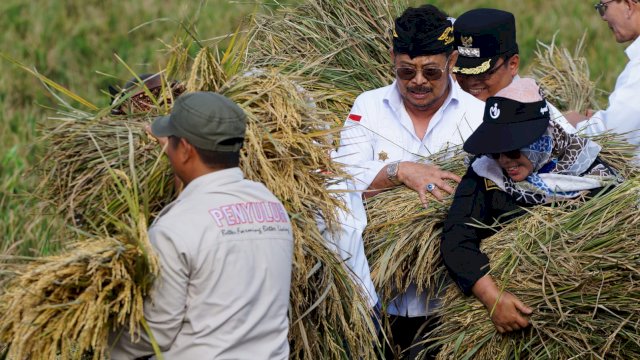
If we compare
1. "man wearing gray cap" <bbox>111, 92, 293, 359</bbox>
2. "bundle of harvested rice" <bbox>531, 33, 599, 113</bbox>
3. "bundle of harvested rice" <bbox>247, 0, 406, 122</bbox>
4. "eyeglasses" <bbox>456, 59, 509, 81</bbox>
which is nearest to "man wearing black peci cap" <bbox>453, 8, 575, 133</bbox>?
"eyeglasses" <bbox>456, 59, 509, 81</bbox>

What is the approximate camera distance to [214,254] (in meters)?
3.67

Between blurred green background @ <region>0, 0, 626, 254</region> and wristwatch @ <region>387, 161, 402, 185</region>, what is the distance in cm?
499

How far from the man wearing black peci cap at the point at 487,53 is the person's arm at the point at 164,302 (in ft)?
6.50

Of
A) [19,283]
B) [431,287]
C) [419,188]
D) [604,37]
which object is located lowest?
[604,37]

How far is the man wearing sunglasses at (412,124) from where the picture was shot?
5.06 m

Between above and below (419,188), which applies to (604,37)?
below

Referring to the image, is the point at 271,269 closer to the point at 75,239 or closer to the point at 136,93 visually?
the point at 75,239

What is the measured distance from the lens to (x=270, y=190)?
4355mm

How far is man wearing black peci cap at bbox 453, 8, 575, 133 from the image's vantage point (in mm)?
5242

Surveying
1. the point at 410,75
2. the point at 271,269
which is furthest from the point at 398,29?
the point at 271,269

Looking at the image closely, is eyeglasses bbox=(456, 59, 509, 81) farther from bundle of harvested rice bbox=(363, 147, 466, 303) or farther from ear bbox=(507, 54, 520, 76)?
bundle of harvested rice bbox=(363, 147, 466, 303)

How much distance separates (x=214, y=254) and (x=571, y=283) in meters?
1.37

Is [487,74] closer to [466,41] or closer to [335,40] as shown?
[466,41]

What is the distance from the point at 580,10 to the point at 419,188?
25.6 feet
